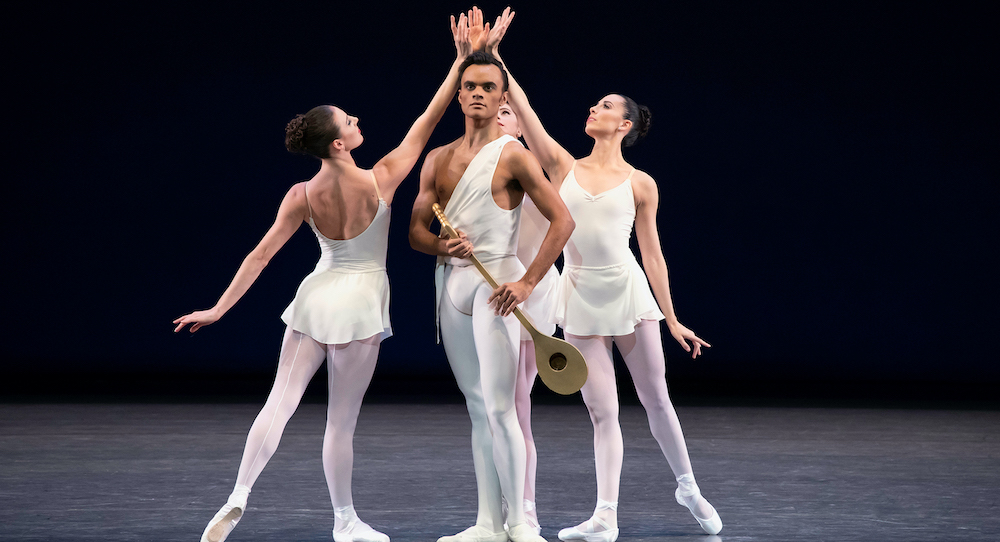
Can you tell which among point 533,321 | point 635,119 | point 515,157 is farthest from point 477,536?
point 635,119

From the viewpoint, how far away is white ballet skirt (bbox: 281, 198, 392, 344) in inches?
114

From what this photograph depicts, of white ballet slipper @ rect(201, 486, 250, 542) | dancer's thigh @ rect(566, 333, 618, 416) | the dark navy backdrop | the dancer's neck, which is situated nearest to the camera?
white ballet slipper @ rect(201, 486, 250, 542)

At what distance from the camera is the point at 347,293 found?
292 centimetres

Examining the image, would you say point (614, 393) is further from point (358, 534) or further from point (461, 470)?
point (461, 470)

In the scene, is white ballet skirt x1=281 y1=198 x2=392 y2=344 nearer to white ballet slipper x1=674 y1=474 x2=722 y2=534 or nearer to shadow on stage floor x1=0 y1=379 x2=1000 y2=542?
shadow on stage floor x1=0 y1=379 x2=1000 y2=542

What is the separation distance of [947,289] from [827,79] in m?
1.63

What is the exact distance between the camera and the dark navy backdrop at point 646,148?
6.50 m

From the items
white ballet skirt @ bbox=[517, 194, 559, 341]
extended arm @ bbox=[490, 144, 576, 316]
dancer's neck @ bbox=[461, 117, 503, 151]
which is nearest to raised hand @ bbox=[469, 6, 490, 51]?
dancer's neck @ bbox=[461, 117, 503, 151]

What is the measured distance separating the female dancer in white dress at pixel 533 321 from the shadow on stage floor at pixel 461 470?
19cm

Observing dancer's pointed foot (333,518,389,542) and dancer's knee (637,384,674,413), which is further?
dancer's knee (637,384,674,413)

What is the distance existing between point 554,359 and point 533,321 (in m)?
0.37

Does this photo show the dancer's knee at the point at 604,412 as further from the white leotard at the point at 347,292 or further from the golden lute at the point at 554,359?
the white leotard at the point at 347,292

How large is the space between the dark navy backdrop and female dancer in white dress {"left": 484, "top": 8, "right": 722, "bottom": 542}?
3.49 meters

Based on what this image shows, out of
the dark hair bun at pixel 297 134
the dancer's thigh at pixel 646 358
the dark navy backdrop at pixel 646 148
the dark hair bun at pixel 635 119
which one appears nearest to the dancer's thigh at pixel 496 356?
the dancer's thigh at pixel 646 358
